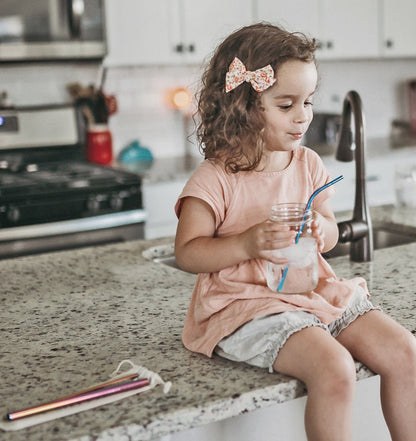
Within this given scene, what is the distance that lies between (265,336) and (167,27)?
9.06ft

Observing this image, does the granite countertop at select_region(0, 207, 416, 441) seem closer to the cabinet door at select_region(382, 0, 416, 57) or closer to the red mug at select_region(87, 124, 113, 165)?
the red mug at select_region(87, 124, 113, 165)

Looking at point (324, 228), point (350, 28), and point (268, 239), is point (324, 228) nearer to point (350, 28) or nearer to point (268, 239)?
point (268, 239)

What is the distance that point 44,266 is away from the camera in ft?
5.64

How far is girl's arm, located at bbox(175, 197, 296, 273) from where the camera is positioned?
3.58ft

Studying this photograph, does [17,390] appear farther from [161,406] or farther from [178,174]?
[178,174]

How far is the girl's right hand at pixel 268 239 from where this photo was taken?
A: 1082 millimetres

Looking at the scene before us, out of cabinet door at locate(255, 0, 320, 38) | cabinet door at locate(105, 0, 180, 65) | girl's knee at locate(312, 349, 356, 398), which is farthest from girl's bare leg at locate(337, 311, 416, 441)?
cabinet door at locate(255, 0, 320, 38)

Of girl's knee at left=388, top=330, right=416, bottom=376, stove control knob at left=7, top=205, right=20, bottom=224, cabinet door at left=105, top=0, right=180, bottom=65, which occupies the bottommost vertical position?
stove control knob at left=7, top=205, right=20, bottom=224

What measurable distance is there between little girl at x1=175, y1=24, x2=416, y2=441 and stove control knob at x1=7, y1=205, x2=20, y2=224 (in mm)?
1805

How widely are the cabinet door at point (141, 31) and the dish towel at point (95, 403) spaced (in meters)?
2.67

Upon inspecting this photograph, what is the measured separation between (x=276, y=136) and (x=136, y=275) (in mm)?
553

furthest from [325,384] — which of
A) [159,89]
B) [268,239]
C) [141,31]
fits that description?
[159,89]

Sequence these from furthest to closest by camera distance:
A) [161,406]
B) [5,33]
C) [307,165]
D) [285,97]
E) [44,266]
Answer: [5,33]
[44,266]
[307,165]
[285,97]
[161,406]

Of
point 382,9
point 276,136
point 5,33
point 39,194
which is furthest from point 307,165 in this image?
point 382,9
